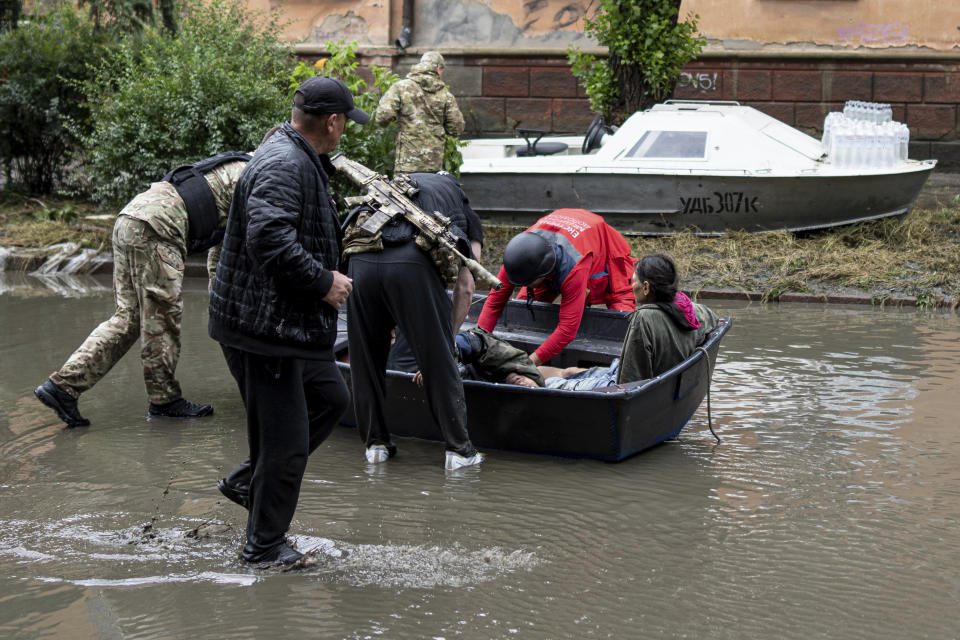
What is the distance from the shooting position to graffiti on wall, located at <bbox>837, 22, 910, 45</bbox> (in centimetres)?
1659

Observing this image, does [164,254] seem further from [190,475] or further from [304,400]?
[304,400]

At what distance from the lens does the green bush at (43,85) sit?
13.2 m

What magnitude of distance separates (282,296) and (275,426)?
50 centimetres

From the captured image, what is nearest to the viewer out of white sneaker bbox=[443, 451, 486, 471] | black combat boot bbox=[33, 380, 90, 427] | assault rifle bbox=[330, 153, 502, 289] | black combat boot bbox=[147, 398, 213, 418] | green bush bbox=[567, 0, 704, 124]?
assault rifle bbox=[330, 153, 502, 289]

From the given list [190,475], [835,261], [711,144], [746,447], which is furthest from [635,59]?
[190,475]

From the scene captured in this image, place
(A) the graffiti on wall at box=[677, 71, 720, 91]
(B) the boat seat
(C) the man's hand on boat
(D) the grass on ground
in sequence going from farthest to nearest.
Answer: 1. (A) the graffiti on wall at box=[677, 71, 720, 91]
2. (B) the boat seat
3. (D) the grass on ground
4. (C) the man's hand on boat

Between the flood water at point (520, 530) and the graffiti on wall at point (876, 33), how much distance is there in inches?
428

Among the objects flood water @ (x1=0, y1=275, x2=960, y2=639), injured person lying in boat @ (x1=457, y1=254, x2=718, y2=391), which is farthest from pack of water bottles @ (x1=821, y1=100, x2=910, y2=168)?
injured person lying in boat @ (x1=457, y1=254, x2=718, y2=391)

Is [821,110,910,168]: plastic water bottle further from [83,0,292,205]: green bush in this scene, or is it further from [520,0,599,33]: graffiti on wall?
[520,0,599,33]: graffiti on wall

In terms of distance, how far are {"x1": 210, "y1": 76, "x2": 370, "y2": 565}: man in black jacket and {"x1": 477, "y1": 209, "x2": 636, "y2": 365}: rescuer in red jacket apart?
2.00 m

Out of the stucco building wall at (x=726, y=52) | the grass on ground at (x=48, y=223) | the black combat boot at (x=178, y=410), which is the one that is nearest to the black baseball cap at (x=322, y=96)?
the black combat boot at (x=178, y=410)

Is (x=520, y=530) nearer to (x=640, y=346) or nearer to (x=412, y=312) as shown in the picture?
(x=412, y=312)

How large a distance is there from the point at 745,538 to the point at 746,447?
136cm

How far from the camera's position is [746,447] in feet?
19.7
